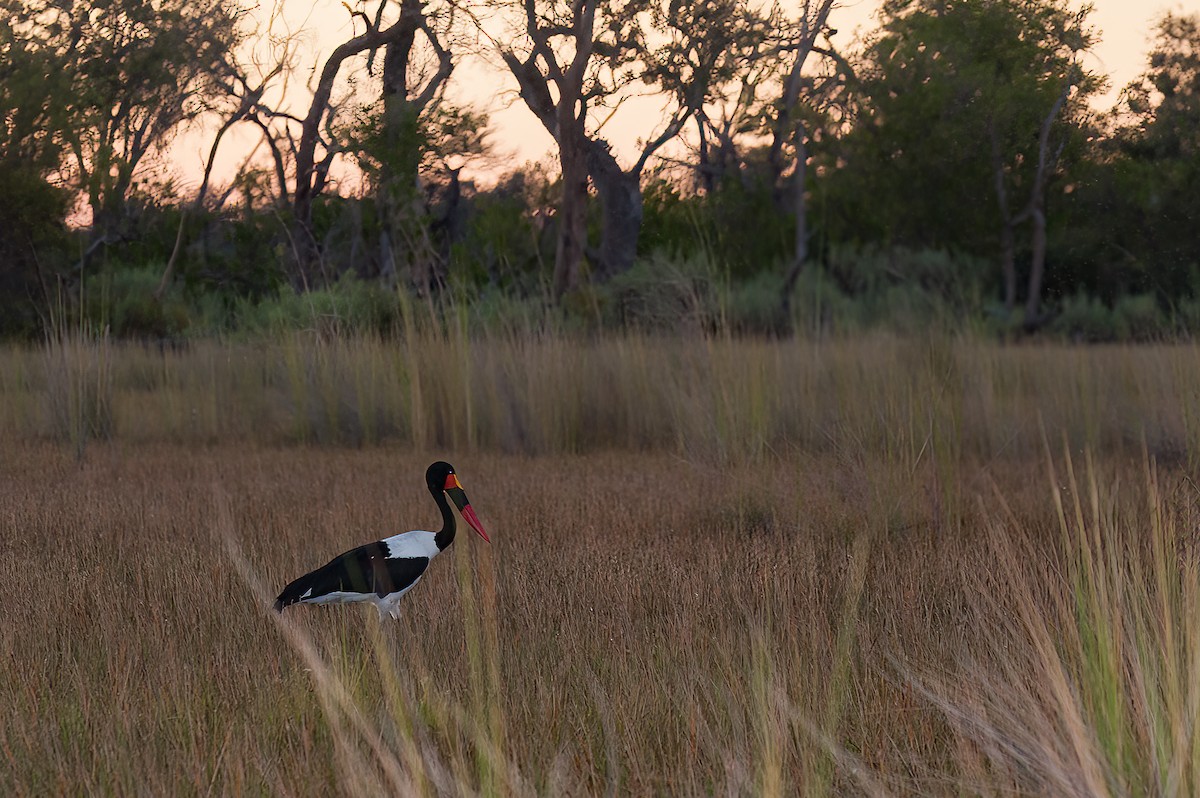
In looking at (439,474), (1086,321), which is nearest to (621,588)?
(439,474)

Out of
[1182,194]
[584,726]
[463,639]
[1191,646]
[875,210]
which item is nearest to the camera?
[1191,646]

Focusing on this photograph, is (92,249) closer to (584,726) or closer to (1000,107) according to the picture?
(1000,107)

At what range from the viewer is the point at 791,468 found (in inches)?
270

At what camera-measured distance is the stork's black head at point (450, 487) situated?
4.50 m

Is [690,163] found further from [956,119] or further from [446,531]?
[446,531]

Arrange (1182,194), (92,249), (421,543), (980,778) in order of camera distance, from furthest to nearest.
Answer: (1182,194) → (92,249) → (421,543) → (980,778)

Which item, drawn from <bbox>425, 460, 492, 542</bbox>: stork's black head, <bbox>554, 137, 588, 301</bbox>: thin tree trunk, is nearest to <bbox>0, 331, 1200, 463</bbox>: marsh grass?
<bbox>425, 460, 492, 542</bbox>: stork's black head

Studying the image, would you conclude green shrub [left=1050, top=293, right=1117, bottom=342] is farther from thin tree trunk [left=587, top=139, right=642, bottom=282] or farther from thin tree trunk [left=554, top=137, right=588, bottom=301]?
thin tree trunk [left=554, top=137, right=588, bottom=301]

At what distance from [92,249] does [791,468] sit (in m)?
17.8

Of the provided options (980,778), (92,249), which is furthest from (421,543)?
(92,249)

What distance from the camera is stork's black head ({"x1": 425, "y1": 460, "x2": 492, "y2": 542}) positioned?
450 centimetres

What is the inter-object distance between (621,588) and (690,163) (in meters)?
22.8

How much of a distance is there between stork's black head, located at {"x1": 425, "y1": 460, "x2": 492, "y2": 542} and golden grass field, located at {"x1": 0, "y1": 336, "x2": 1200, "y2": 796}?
0.17 m

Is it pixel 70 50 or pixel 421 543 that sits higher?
pixel 70 50
